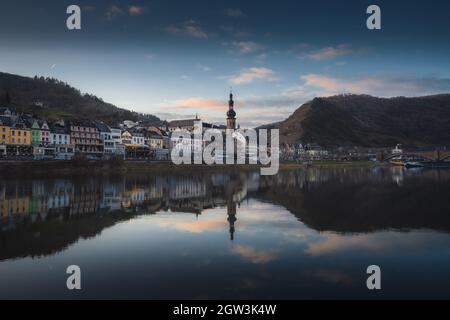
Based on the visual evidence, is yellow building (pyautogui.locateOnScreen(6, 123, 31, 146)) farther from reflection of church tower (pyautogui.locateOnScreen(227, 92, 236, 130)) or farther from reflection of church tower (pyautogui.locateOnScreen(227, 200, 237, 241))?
reflection of church tower (pyautogui.locateOnScreen(227, 92, 236, 130))

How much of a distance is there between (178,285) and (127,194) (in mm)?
27298

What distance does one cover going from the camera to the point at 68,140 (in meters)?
86.4

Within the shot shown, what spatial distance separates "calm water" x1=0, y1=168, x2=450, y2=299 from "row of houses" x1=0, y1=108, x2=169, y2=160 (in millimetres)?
48618

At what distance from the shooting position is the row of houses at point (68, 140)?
73.8 meters

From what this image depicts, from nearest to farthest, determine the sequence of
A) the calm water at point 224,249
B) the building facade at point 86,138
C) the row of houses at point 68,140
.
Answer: the calm water at point 224,249 → the row of houses at point 68,140 → the building facade at point 86,138

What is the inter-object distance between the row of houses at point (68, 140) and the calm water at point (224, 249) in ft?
160

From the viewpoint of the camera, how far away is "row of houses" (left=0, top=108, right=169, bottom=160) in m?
73.8

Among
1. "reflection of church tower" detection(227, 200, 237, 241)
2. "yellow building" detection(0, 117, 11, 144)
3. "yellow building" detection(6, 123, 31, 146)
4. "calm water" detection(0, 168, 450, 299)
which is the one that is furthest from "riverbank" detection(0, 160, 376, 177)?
"reflection of church tower" detection(227, 200, 237, 241)

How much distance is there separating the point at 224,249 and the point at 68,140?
3089 inches

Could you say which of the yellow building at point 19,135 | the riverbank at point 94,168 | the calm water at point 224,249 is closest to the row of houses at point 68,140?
the yellow building at point 19,135

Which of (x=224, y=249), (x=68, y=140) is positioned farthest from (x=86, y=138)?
(x=224, y=249)

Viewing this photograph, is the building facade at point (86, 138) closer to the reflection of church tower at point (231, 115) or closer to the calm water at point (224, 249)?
the reflection of church tower at point (231, 115)

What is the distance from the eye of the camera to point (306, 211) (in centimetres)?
2770

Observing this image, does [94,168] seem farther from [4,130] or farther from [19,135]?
[4,130]
